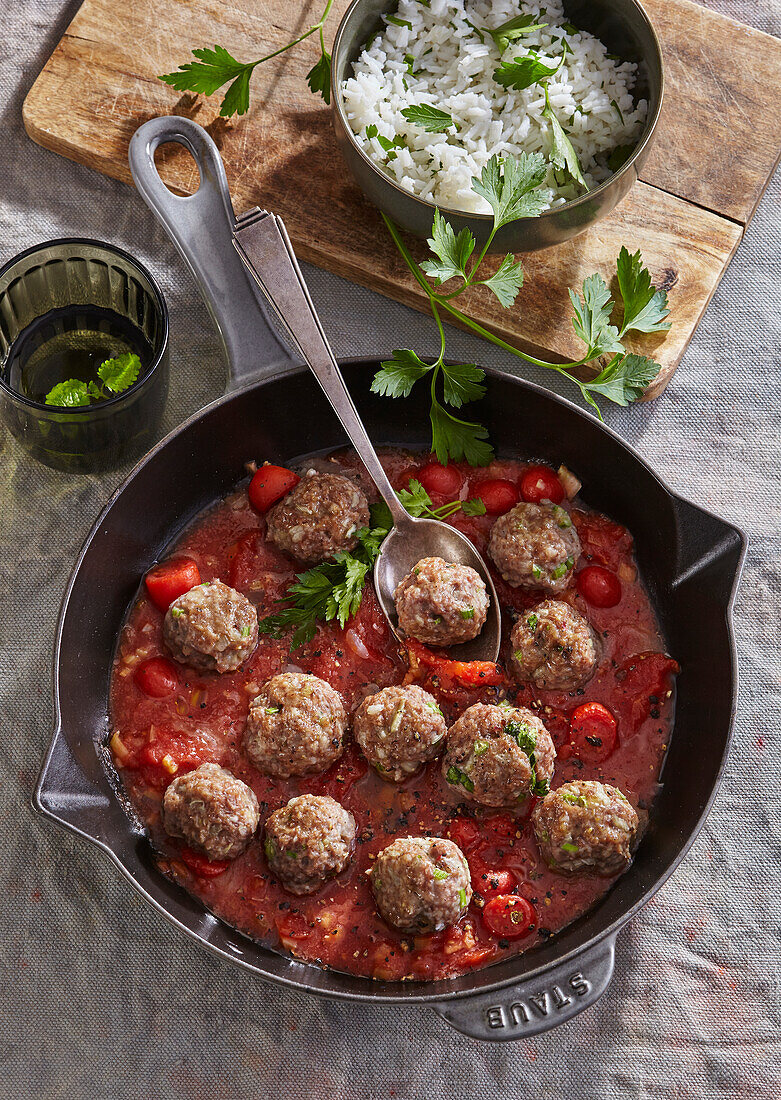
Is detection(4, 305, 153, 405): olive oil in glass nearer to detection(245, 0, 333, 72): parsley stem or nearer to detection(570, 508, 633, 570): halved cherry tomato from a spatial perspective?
detection(245, 0, 333, 72): parsley stem

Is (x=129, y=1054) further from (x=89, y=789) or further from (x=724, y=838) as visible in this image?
(x=724, y=838)

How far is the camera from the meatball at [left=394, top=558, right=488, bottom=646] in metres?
4.25

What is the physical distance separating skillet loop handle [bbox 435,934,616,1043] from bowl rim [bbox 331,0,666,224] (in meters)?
2.90

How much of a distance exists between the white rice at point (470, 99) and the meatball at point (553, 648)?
185cm

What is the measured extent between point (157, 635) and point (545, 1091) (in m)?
2.51

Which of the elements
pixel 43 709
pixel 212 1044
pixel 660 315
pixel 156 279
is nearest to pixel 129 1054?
pixel 212 1044

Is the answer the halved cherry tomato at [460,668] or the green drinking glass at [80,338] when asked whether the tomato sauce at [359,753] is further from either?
the green drinking glass at [80,338]

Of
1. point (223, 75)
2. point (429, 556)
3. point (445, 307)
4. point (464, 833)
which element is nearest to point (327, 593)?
point (429, 556)

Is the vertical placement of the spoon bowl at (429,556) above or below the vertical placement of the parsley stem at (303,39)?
below

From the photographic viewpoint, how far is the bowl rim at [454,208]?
4.42 metres

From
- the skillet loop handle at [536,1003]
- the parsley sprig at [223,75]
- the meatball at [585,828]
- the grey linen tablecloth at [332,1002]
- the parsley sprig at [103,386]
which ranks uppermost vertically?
the parsley sprig at [223,75]

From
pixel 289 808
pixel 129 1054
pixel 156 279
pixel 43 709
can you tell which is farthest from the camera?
pixel 156 279

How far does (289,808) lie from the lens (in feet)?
13.3

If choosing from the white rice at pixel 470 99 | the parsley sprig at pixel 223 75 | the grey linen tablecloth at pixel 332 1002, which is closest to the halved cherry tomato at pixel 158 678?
the grey linen tablecloth at pixel 332 1002
